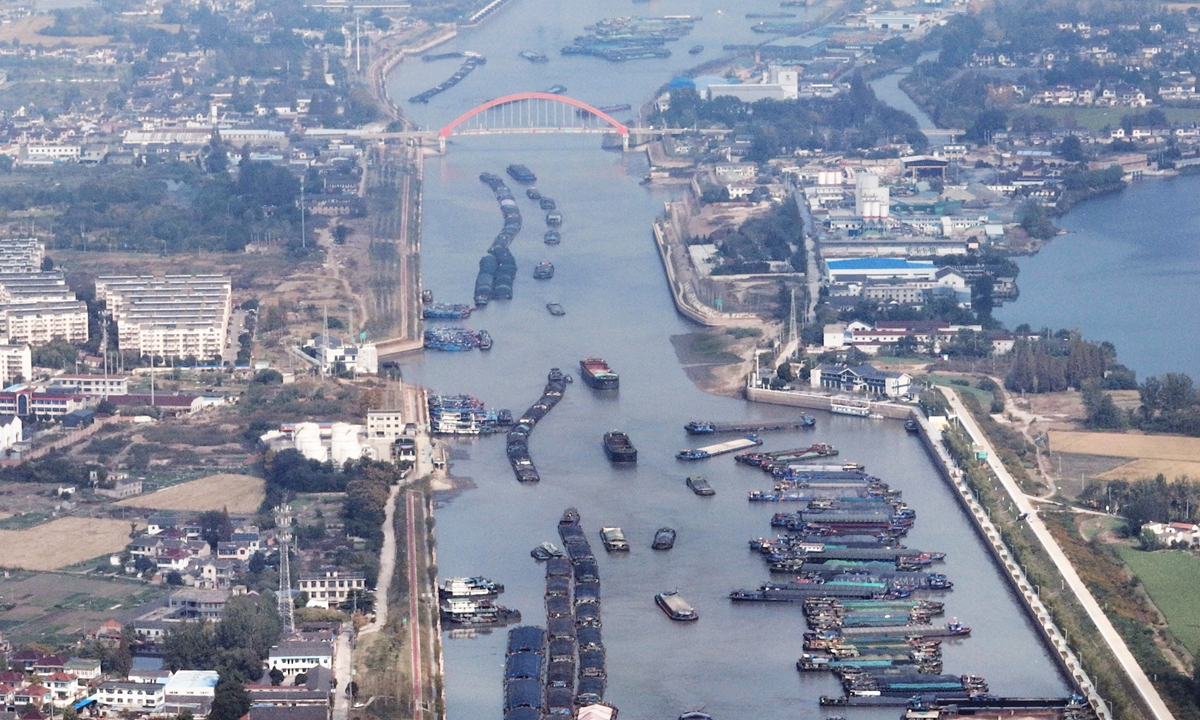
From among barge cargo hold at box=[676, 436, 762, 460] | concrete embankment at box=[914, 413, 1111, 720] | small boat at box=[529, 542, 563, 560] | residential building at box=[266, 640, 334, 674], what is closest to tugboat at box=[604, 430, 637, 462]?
barge cargo hold at box=[676, 436, 762, 460]

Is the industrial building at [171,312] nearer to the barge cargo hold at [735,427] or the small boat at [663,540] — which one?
the barge cargo hold at [735,427]

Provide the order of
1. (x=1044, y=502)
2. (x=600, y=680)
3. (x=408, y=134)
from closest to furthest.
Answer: (x=600, y=680) < (x=1044, y=502) < (x=408, y=134)

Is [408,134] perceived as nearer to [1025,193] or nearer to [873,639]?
[1025,193]

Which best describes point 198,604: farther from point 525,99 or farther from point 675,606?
point 525,99

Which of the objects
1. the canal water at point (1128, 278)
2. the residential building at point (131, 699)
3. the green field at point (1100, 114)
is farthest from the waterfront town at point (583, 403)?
the canal water at point (1128, 278)

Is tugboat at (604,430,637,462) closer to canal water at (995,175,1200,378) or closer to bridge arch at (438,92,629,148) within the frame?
canal water at (995,175,1200,378)

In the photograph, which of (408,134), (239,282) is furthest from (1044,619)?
(408,134)
